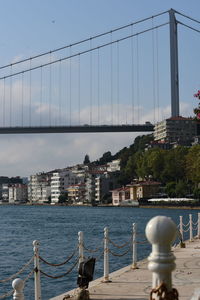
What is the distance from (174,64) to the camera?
9031cm

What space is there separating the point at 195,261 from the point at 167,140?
146 metres

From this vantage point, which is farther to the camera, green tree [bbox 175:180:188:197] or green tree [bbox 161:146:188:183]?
green tree [bbox 161:146:188:183]

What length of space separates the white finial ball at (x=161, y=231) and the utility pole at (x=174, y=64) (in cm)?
8615

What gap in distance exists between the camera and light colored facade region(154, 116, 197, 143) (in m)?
157

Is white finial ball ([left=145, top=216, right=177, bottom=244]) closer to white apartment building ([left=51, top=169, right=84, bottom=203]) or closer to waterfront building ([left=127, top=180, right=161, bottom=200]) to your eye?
waterfront building ([left=127, top=180, right=161, bottom=200])

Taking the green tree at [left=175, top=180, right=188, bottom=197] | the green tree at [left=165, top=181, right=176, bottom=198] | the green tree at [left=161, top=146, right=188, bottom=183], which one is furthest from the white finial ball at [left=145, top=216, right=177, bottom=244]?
the green tree at [left=165, top=181, right=176, bottom=198]

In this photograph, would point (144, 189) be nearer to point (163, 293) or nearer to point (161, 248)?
point (163, 293)

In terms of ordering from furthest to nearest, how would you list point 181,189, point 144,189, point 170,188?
point 144,189
point 170,188
point 181,189

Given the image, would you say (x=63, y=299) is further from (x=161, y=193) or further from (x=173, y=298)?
(x=161, y=193)

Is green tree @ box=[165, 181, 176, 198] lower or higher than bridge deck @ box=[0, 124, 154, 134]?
lower

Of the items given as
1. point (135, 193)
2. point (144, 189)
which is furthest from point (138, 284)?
point (135, 193)

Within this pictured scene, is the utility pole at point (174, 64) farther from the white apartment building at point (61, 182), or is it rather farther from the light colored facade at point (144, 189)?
the white apartment building at point (61, 182)

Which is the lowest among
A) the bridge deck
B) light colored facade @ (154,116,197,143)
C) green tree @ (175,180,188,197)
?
green tree @ (175,180,188,197)

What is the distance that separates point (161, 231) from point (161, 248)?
137 mm
